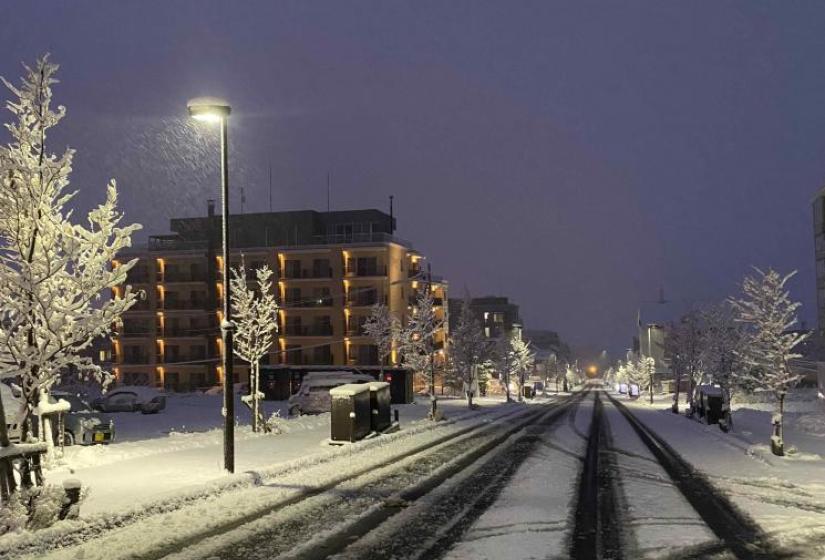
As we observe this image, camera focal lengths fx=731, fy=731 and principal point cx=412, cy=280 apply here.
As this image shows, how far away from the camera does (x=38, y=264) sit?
1256 cm

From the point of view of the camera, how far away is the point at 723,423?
98.5ft

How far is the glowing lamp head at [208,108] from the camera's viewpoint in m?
15.8

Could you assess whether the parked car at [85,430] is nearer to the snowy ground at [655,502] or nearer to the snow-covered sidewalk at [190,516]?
the snow-covered sidewalk at [190,516]

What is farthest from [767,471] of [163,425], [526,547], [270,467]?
[163,425]

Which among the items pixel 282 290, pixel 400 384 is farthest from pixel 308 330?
pixel 400 384

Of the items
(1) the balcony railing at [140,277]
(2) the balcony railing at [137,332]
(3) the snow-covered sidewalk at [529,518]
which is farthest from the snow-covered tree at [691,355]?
(1) the balcony railing at [140,277]

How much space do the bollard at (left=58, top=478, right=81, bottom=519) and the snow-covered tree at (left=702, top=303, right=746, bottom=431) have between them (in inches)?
959

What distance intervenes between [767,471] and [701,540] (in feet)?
27.0

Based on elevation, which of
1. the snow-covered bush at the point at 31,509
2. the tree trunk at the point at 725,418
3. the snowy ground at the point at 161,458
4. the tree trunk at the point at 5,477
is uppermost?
the tree trunk at the point at 5,477

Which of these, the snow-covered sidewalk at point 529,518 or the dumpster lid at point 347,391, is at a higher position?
the dumpster lid at point 347,391

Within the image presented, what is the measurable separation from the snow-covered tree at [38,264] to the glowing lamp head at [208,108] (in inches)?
133

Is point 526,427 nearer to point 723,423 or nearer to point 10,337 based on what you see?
point 723,423

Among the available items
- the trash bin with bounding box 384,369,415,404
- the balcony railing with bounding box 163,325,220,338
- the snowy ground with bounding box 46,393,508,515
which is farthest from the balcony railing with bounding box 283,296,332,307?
the snowy ground with bounding box 46,393,508,515

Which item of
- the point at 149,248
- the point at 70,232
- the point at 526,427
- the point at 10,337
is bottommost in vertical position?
the point at 526,427
